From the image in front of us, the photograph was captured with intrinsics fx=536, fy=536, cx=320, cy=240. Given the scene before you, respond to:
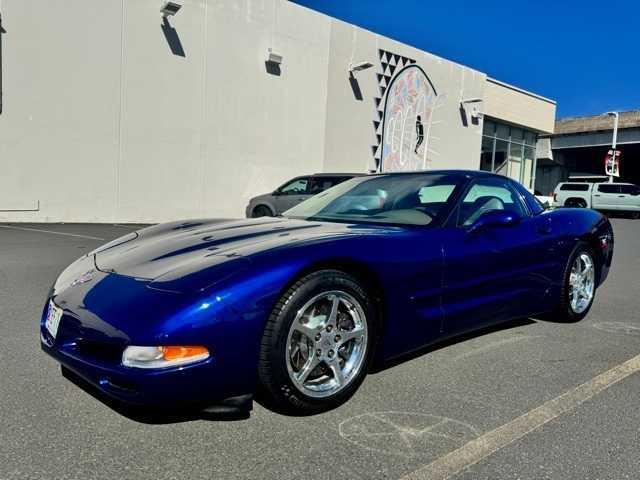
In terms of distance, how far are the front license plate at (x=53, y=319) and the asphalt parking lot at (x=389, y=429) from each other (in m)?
0.37

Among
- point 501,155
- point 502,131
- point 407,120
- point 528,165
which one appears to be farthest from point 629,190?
point 407,120

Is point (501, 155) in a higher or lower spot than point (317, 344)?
higher

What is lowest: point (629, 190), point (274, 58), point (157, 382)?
point (157, 382)

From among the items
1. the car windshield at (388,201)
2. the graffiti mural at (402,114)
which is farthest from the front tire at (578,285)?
the graffiti mural at (402,114)

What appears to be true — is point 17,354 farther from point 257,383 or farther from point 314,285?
point 314,285

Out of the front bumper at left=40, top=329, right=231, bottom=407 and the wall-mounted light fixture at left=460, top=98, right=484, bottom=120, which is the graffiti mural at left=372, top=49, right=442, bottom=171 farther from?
the front bumper at left=40, top=329, right=231, bottom=407

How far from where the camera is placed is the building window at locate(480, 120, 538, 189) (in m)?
24.7

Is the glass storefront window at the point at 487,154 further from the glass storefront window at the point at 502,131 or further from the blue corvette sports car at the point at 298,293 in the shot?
the blue corvette sports car at the point at 298,293

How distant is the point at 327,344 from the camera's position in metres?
2.60

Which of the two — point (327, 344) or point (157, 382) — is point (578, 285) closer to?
point (327, 344)

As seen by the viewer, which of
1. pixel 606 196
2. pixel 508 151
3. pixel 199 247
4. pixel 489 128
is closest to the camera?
pixel 199 247

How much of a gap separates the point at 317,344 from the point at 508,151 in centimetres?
2563

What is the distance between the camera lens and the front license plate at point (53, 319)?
98.3 inches

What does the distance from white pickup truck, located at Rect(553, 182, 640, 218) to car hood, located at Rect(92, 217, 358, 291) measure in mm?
22724
